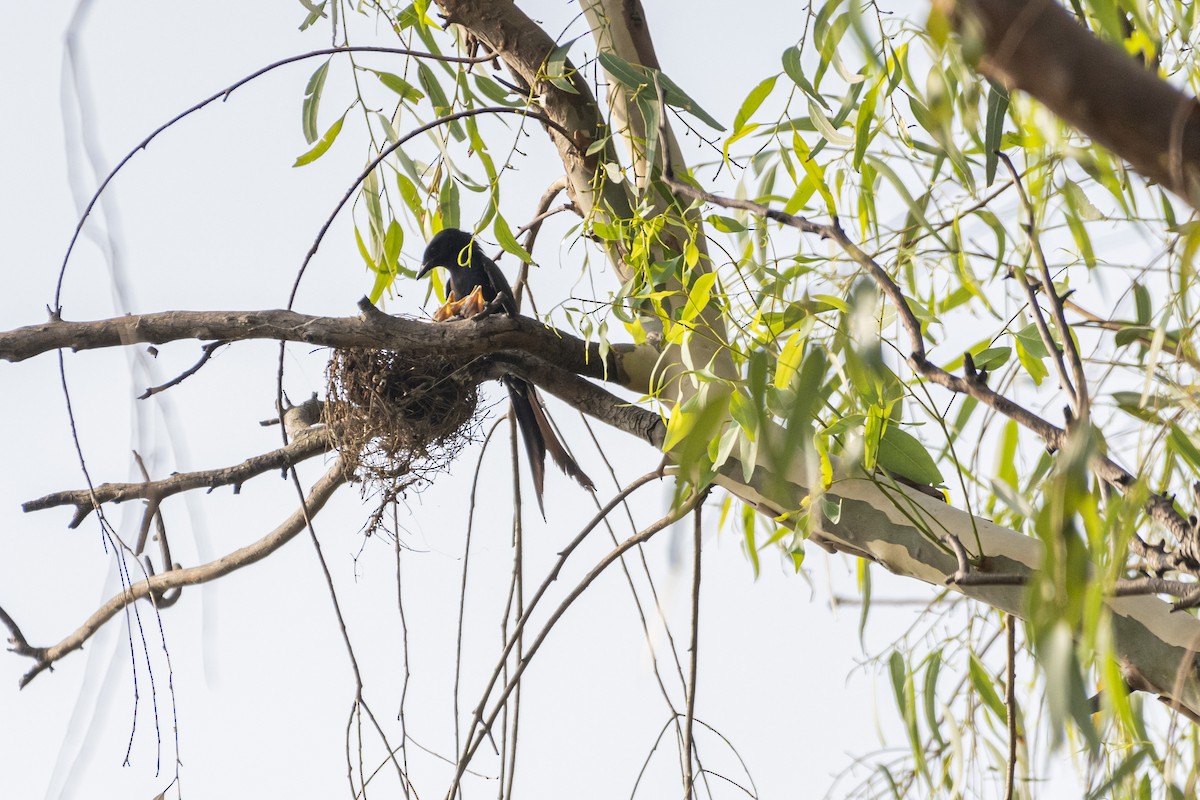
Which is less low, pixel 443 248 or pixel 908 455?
pixel 443 248

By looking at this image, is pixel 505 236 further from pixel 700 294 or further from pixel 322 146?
pixel 700 294

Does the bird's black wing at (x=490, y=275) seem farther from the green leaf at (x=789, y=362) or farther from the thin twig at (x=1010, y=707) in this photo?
the thin twig at (x=1010, y=707)

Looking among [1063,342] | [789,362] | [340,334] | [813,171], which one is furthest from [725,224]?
[1063,342]

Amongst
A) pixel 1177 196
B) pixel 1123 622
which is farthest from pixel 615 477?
pixel 1177 196

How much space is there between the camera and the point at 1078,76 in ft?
1.28

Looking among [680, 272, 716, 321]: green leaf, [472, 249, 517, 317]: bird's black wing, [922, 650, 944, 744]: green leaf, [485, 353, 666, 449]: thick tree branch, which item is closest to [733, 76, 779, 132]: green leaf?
[680, 272, 716, 321]: green leaf

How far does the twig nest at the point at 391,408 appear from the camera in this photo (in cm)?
189

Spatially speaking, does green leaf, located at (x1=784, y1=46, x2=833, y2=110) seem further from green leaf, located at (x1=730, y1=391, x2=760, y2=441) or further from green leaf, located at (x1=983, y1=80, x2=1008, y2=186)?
green leaf, located at (x1=730, y1=391, x2=760, y2=441)

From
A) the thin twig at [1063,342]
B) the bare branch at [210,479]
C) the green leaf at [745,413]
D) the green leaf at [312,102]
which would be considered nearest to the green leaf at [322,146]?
the green leaf at [312,102]

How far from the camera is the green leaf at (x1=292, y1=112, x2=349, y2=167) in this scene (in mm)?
1546

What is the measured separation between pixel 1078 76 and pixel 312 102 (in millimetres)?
1382

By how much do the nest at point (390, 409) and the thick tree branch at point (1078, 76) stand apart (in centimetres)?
149

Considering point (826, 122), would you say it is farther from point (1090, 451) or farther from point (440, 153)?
point (1090, 451)

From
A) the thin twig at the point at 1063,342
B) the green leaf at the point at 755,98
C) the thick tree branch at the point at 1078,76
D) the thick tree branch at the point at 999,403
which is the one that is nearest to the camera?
the thick tree branch at the point at 1078,76
